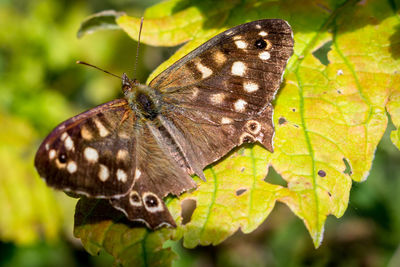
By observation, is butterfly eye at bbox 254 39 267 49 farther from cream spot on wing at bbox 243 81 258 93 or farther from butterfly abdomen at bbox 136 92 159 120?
butterfly abdomen at bbox 136 92 159 120

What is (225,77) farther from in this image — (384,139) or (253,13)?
(384,139)

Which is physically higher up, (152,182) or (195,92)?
(195,92)

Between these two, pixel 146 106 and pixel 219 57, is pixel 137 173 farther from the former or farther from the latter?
pixel 219 57

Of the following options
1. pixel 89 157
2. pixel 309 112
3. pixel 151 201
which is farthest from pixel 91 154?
pixel 309 112

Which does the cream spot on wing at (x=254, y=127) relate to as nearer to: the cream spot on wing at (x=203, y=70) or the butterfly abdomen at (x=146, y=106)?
the cream spot on wing at (x=203, y=70)

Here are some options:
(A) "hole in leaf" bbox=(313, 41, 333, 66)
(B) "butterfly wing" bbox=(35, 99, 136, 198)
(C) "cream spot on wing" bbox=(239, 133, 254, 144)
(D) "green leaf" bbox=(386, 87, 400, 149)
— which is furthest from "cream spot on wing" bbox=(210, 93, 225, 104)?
(D) "green leaf" bbox=(386, 87, 400, 149)

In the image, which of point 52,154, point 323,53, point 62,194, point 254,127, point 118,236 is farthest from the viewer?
point 62,194

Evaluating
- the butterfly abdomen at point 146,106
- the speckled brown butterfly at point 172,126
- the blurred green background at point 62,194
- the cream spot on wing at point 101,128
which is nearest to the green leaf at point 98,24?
the speckled brown butterfly at point 172,126
